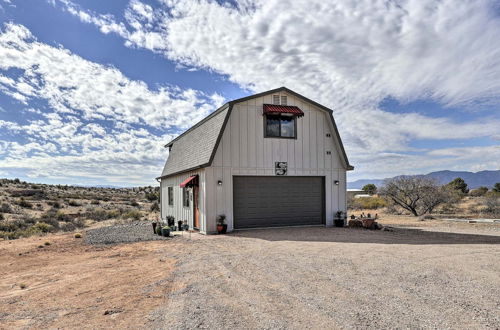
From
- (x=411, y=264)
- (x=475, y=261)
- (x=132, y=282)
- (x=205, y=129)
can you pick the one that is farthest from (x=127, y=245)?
(x=475, y=261)

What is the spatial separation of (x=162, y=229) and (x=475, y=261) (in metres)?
9.61

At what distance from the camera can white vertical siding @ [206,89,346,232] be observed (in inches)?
497

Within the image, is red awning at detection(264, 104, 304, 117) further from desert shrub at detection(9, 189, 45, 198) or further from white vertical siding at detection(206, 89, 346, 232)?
desert shrub at detection(9, 189, 45, 198)

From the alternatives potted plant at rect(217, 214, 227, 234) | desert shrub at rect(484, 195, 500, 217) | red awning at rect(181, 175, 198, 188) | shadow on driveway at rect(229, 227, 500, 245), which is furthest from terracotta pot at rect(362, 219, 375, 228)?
desert shrub at rect(484, 195, 500, 217)

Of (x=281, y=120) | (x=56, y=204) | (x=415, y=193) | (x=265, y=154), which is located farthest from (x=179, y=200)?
(x=56, y=204)

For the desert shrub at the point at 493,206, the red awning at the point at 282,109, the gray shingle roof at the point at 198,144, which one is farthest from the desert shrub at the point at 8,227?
the desert shrub at the point at 493,206

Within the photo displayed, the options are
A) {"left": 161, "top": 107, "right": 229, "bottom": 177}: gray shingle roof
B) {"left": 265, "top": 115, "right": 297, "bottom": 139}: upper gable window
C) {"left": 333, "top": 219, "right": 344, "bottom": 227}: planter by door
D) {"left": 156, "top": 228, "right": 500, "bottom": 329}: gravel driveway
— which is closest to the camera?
{"left": 156, "top": 228, "right": 500, "bottom": 329}: gravel driveway

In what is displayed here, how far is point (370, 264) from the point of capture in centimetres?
667

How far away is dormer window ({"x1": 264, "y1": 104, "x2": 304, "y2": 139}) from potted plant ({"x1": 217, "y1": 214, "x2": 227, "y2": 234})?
3.75m

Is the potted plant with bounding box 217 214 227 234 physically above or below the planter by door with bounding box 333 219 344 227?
above

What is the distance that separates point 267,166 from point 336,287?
848 centimetres

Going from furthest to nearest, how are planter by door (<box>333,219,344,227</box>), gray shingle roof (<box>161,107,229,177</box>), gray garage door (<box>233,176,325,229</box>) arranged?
planter by door (<box>333,219,344,227</box>) → gray garage door (<box>233,176,325,229</box>) → gray shingle roof (<box>161,107,229,177</box>)

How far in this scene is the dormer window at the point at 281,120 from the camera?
43.6ft

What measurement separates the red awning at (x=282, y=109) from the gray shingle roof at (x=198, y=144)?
166cm
